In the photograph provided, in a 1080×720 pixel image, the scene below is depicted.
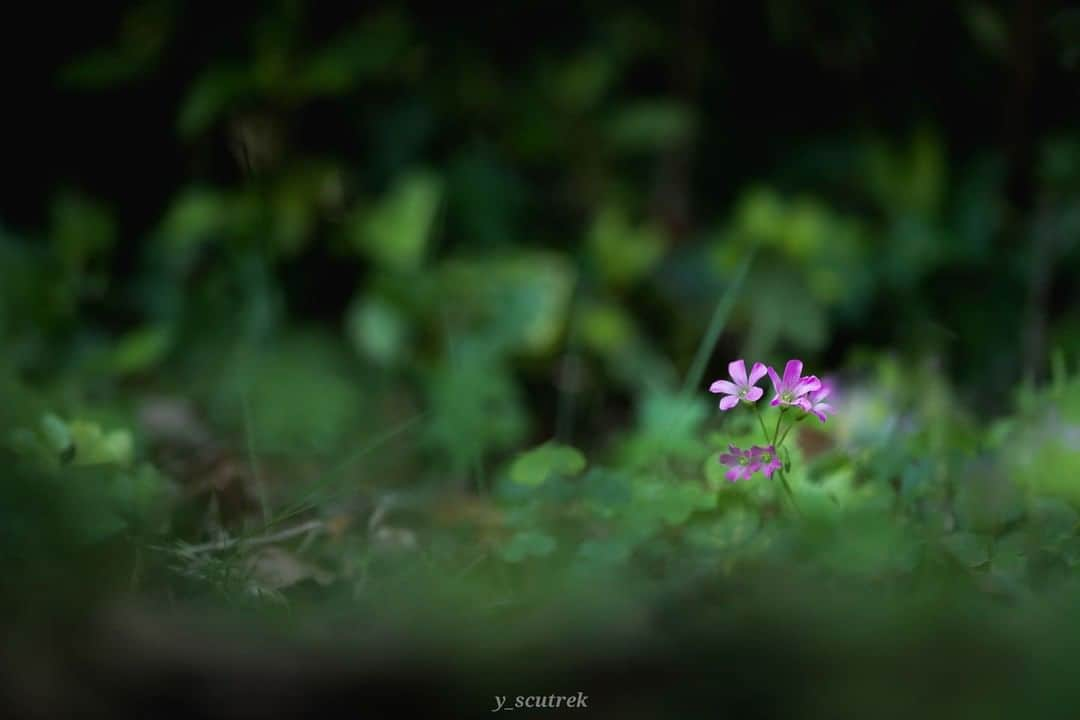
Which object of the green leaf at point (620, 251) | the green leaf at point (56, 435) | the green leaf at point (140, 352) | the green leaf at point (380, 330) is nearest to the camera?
the green leaf at point (56, 435)

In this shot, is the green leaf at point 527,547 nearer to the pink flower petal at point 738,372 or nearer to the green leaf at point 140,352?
the pink flower petal at point 738,372

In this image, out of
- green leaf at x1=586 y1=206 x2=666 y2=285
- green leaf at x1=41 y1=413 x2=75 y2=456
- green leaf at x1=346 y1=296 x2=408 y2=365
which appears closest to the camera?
green leaf at x1=41 y1=413 x2=75 y2=456

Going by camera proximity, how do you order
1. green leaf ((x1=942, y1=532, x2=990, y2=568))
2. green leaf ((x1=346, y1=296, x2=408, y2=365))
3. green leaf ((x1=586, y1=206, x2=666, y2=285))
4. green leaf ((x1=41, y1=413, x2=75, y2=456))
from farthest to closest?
green leaf ((x1=586, y1=206, x2=666, y2=285)) → green leaf ((x1=346, y1=296, x2=408, y2=365)) → green leaf ((x1=41, y1=413, x2=75, y2=456)) → green leaf ((x1=942, y1=532, x2=990, y2=568))

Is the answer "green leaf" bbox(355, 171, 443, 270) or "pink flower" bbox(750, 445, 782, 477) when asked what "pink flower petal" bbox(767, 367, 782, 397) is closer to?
"pink flower" bbox(750, 445, 782, 477)

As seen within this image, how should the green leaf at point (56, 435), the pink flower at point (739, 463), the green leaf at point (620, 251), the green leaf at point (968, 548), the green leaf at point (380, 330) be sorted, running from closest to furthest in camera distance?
1. the green leaf at point (968, 548)
2. the pink flower at point (739, 463)
3. the green leaf at point (56, 435)
4. the green leaf at point (380, 330)
5. the green leaf at point (620, 251)

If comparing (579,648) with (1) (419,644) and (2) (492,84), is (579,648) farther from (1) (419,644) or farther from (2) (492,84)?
(2) (492,84)

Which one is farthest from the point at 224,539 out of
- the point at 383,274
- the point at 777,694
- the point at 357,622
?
the point at 383,274

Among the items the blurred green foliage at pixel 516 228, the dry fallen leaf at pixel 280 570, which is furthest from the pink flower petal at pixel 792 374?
the blurred green foliage at pixel 516 228

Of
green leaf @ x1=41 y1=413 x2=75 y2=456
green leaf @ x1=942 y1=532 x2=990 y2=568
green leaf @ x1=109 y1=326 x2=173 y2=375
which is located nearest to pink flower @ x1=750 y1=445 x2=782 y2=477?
green leaf @ x1=942 y1=532 x2=990 y2=568
